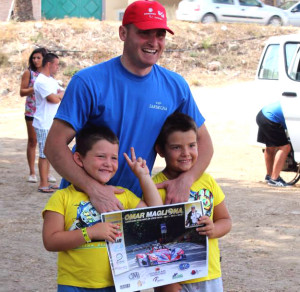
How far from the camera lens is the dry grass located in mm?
21194

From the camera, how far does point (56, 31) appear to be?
23391 millimetres

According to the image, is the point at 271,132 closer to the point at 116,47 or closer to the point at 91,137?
the point at 91,137

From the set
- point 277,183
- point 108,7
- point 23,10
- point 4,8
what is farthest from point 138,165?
point 108,7

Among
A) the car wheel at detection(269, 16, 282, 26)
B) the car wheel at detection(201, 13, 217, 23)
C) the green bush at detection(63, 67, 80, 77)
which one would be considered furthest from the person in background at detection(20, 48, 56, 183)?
the car wheel at detection(269, 16, 282, 26)

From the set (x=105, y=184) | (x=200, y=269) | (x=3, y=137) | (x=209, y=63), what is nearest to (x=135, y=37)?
(x=105, y=184)

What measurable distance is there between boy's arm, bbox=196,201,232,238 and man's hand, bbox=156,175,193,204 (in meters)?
0.15

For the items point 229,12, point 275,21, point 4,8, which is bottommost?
point 275,21

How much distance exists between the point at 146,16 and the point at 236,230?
4.18 meters

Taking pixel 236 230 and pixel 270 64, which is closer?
pixel 236 230

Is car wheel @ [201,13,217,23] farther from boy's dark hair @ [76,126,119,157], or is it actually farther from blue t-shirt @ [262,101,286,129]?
boy's dark hair @ [76,126,119,157]

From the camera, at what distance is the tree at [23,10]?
83.4ft

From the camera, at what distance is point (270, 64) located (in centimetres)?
1003

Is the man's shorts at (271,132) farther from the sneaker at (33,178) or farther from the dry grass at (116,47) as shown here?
the dry grass at (116,47)

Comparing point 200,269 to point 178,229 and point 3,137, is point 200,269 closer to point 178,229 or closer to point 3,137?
point 178,229
